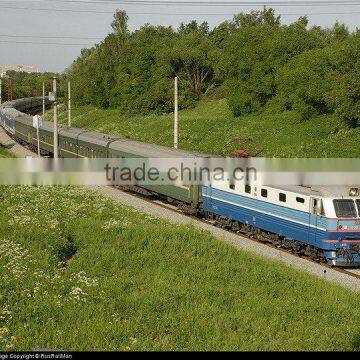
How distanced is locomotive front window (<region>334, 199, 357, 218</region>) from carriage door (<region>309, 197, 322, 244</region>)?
502mm

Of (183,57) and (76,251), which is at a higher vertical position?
(183,57)

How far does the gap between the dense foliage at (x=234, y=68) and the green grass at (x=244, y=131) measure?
131cm

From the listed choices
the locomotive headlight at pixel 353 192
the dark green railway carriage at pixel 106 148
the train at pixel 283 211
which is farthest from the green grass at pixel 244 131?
the locomotive headlight at pixel 353 192

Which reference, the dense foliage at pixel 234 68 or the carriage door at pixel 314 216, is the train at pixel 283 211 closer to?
the carriage door at pixel 314 216

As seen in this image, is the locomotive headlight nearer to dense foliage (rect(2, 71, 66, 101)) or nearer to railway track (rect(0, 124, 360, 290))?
railway track (rect(0, 124, 360, 290))

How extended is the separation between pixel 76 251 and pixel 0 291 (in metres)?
4.22

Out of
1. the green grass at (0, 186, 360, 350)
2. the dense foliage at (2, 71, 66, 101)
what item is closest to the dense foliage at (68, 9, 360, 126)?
the green grass at (0, 186, 360, 350)

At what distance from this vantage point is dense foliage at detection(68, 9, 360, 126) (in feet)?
121

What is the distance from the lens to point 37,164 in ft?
73.8

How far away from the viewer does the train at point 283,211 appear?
17281 mm

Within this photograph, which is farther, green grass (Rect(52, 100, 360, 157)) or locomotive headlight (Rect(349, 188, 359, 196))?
green grass (Rect(52, 100, 360, 157))

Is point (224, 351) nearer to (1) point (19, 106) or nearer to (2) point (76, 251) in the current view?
(2) point (76, 251)

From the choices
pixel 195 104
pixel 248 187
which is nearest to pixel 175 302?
pixel 248 187

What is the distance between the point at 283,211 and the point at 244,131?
25.8m
